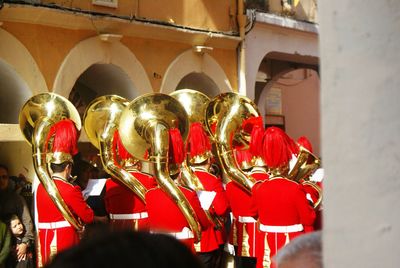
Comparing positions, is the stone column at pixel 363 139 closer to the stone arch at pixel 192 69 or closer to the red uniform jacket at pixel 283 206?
the red uniform jacket at pixel 283 206

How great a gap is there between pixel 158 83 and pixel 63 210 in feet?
16.6

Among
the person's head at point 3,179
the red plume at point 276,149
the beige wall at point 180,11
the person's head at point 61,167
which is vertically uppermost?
the beige wall at point 180,11

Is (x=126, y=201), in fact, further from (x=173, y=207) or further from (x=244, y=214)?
(x=173, y=207)

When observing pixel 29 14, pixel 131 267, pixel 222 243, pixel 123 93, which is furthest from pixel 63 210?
pixel 131 267

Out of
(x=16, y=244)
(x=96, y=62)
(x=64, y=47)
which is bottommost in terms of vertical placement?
(x=16, y=244)

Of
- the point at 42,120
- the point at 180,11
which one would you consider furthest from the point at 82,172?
the point at 180,11

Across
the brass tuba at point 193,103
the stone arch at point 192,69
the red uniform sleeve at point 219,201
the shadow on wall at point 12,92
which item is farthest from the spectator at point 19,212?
the stone arch at point 192,69

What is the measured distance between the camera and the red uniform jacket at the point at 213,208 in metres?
7.48

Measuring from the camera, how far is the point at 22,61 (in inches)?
369

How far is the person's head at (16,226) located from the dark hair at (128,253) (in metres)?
6.45

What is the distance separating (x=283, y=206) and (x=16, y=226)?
2.71 meters

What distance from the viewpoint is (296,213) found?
6812 mm

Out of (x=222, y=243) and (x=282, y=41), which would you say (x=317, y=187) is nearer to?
(x=222, y=243)

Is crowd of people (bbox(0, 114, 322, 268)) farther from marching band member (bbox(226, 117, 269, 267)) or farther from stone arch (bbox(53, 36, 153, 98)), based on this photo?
stone arch (bbox(53, 36, 153, 98))
